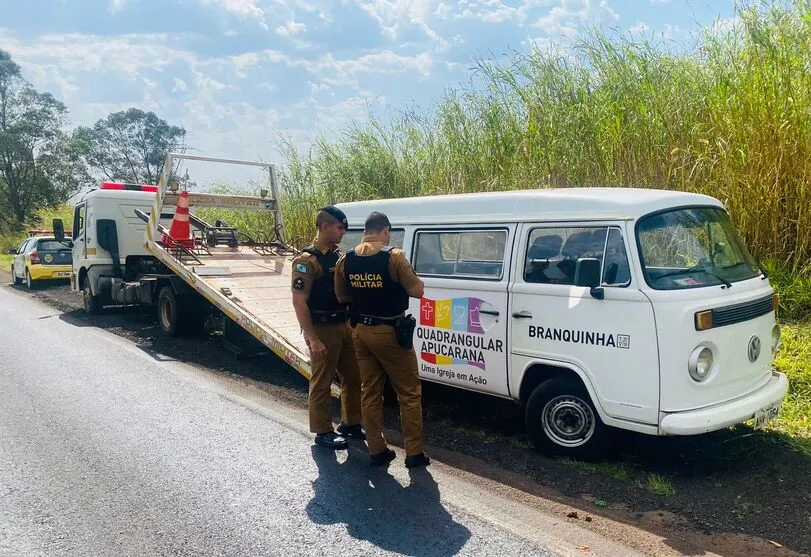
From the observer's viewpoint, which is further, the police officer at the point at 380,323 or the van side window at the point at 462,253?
the van side window at the point at 462,253

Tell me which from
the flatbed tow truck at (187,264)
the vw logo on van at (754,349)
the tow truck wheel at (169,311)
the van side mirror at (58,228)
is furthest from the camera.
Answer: the van side mirror at (58,228)

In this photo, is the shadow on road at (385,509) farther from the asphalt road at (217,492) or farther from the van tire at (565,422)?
the van tire at (565,422)

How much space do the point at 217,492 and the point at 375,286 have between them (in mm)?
1691

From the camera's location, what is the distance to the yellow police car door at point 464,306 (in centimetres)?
473

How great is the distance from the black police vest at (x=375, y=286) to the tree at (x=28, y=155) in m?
40.9

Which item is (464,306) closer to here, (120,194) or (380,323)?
(380,323)

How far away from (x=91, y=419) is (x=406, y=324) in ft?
10.4

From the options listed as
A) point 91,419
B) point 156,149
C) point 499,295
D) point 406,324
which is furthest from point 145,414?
point 156,149

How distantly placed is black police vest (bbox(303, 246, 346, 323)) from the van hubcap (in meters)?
1.74

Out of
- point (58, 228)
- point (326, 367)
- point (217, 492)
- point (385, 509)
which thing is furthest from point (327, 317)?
point (58, 228)

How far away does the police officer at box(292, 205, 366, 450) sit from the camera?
470 cm

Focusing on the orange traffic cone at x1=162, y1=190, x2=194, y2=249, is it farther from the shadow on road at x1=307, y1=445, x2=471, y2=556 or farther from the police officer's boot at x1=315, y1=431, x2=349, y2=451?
the shadow on road at x1=307, y1=445, x2=471, y2=556

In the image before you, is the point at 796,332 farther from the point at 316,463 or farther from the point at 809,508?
the point at 316,463

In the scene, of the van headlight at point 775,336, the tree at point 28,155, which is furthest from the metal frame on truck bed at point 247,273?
the tree at point 28,155
